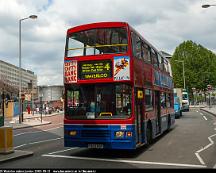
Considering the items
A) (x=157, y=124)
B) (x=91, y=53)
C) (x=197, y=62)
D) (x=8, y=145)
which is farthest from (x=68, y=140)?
(x=197, y=62)

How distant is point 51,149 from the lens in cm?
1365

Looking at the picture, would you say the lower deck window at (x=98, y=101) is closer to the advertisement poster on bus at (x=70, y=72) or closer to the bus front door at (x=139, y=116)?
the advertisement poster on bus at (x=70, y=72)

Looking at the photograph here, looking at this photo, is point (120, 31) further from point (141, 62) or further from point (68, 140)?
point (68, 140)

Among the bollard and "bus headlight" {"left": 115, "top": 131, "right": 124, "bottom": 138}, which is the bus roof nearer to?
"bus headlight" {"left": 115, "top": 131, "right": 124, "bottom": 138}

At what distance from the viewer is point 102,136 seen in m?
11.3

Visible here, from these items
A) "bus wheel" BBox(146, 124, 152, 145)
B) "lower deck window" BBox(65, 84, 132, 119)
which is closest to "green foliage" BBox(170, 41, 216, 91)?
"bus wheel" BBox(146, 124, 152, 145)

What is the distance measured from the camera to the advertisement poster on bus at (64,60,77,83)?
38.5 feet

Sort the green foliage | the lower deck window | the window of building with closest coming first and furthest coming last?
the lower deck window
the window of building
the green foliage

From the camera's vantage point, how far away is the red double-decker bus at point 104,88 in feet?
37.0

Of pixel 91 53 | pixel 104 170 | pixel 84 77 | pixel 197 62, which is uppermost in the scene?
pixel 197 62

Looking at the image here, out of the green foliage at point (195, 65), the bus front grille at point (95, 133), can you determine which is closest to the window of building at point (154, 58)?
the bus front grille at point (95, 133)

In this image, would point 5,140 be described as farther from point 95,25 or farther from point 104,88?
point 95,25

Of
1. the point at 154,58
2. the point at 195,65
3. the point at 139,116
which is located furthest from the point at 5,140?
the point at 195,65

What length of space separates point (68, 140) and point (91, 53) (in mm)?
2878
